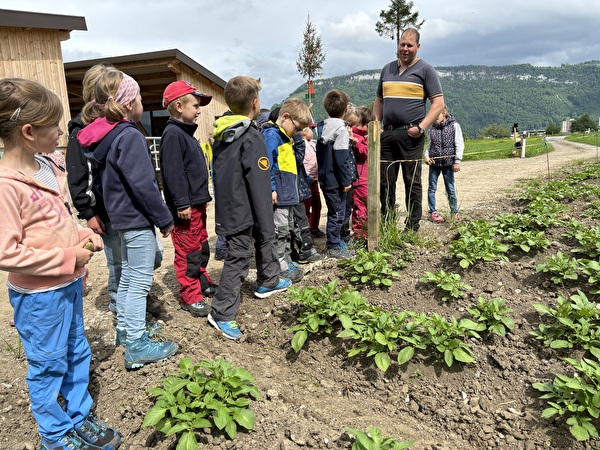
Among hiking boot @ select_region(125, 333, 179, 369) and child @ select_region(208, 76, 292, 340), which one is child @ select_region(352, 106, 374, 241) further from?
hiking boot @ select_region(125, 333, 179, 369)

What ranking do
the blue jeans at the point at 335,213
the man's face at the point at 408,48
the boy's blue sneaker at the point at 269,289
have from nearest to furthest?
the boy's blue sneaker at the point at 269,289, the man's face at the point at 408,48, the blue jeans at the point at 335,213

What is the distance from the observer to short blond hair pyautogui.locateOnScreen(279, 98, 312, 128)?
14.4 feet

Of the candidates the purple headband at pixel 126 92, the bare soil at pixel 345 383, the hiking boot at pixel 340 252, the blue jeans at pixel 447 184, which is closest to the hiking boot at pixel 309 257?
the hiking boot at pixel 340 252

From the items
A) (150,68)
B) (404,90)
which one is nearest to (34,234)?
(404,90)

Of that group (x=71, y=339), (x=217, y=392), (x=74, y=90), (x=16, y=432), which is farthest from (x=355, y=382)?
(x=74, y=90)

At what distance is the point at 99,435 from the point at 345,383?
1.51 meters

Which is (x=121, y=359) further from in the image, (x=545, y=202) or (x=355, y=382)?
(x=545, y=202)

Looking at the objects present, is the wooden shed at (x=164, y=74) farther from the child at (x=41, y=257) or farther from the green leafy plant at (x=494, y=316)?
the green leafy plant at (x=494, y=316)

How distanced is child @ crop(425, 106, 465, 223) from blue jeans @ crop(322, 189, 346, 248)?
81.6 inches

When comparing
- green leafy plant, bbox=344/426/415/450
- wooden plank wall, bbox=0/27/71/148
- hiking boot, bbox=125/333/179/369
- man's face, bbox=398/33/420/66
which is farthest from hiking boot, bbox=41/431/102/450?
wooden plank wall, bbox=0/27/71/148

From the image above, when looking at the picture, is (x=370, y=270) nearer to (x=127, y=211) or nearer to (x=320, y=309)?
(x=320, y=309)

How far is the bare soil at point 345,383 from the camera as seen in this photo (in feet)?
7.14

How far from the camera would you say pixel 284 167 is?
439 cm

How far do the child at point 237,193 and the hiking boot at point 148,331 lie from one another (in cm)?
42
